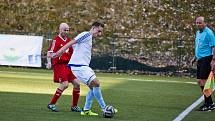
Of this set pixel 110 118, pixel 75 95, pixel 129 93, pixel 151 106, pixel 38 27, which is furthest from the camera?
pixel 38 27

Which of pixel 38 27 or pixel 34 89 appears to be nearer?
pixel 34 89

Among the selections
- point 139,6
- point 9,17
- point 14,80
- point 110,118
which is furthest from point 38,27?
point 110,118

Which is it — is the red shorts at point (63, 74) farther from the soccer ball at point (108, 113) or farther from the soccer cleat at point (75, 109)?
the soccer ball at point (108, 113)

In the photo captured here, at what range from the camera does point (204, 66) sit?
15828 millimetres

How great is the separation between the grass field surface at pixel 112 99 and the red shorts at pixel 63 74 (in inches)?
26.4

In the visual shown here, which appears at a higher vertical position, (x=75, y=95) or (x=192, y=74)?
(x=75, y=95)

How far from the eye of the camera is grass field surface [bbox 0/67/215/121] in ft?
44.9

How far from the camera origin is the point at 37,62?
3105cm

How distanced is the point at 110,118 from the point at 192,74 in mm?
18190

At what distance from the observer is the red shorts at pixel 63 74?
1490 centimetres

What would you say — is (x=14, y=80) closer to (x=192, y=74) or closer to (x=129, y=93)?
(x=129, y=93)

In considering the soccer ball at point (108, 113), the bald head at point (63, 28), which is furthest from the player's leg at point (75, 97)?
the soccer ball at point (108, 113)

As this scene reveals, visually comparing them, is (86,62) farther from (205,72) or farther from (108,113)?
(205,72)

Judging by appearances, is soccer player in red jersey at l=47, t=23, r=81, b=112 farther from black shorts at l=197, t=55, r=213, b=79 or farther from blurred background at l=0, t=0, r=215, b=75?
blurred background at l=0, t=0, r=215, b=75
